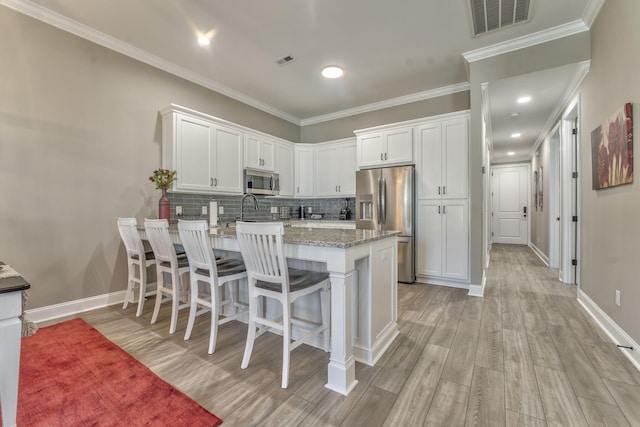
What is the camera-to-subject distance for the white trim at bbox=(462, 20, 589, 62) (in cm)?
285

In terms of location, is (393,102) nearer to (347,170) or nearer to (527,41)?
(347,170)

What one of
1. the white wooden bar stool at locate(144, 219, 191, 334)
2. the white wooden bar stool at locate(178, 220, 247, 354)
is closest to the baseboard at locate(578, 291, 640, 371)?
the white wooden bar stool at locate(178, 220, 247, 354)

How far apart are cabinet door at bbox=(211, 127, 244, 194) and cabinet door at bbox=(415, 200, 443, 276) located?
279cm

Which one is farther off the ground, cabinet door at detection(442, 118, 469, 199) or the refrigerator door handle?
cabinet door at detection(442, 118, 469, 199)

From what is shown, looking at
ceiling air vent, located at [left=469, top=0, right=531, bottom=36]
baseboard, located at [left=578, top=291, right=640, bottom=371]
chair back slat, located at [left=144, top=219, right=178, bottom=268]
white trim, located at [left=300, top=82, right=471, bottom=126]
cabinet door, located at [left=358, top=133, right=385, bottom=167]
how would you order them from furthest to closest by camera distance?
1. cabinet door, located at [left=358, top=133, right=385, bottom=167]
2. white trim, located at [left=300, top=82, right=471, bottom=126]
3. ceiling air vent, located at [left=469, top=0, right=531, bottom=36]
4. chair back slat, located at [left=144, top=219, right=178, bottom=268]
5. baseboard, located at [left=578, top=291, right=640, bottom=371]

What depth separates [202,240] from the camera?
2113mm

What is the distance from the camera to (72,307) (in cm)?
287

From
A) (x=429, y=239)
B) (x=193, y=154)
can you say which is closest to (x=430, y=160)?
(x=429, y=239)

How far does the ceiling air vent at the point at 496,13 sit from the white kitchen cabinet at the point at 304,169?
320 cm

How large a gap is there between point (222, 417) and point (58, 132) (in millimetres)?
3141

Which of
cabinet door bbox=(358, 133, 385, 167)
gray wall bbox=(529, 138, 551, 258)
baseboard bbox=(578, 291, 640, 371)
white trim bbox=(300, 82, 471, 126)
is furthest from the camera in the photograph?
gray wall bbox=(529, 138, 551, 258)

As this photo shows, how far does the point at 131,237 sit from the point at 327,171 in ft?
11.1

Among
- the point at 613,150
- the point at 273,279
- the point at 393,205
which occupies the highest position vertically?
the point at 613,150

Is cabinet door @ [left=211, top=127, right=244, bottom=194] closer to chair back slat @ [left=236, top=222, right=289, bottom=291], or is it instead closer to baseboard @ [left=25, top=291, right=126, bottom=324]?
baseboard @ [left=25, top=291, right=126, bottom=324]
